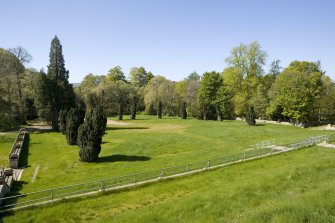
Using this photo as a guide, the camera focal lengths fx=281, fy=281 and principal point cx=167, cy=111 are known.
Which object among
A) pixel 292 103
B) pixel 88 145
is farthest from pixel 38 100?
pixel 292 103

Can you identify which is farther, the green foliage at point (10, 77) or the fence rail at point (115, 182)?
the green foliage at point (10, 77)

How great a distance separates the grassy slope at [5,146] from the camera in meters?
31.8

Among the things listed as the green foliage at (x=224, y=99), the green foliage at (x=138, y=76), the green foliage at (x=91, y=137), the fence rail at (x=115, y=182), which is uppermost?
the green foliage at (x=138, y=76)

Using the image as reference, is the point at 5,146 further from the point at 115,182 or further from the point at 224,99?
the point at 224,99

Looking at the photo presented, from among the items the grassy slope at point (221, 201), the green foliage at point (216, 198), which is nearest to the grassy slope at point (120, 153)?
the green foliage at point (216, 198)

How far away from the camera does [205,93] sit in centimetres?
7994

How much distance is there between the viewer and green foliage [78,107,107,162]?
3059 centimetres

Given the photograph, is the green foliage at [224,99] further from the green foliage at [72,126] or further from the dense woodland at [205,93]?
the green foliage at [72,126]

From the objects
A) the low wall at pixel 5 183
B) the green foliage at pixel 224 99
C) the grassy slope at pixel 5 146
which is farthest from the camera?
the green foliage at pixel 224 99

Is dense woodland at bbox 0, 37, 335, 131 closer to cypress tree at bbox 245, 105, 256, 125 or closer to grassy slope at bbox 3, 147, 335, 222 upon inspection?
cypress tree at bbox 245, 105, 256, 125

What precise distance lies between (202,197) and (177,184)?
538 cm

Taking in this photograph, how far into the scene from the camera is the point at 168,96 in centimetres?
8800

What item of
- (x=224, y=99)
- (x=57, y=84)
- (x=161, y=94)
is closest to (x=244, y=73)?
(x=224, y=99)

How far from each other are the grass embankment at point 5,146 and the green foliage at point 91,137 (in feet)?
26.6
